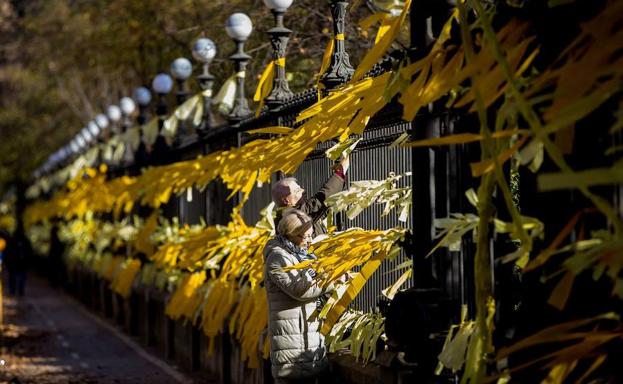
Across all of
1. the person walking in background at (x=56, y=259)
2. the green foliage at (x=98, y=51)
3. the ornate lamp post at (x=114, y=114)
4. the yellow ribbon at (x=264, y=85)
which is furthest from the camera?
the person walking in background at (x=56, y=259)

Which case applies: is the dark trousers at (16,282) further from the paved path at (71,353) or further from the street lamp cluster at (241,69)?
the street lamp cluster at (241,69)

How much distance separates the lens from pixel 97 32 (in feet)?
125

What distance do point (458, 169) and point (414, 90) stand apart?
0.83 m

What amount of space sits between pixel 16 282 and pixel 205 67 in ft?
66.4

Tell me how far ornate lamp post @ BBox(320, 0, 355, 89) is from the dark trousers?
1028 inches

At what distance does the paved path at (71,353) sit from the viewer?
1545cm

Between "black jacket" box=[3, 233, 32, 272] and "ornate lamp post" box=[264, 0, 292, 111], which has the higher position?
"ornate lamp post" box=[264, 0, 292, 111]

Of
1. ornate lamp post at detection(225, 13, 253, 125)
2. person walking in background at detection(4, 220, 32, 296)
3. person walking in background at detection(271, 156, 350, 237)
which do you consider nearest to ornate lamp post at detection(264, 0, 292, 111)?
ornate lamp post at detection(225, 13, 253, 125)

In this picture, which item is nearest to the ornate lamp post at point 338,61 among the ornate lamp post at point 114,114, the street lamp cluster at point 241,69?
the street lamp cluster at point 241,69

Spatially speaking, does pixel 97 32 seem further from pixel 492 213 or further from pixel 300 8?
pixel 492 213

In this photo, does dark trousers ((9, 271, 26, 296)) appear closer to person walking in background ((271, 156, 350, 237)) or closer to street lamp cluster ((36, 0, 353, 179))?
street lamp cluster ((36, 0, 353, 179))

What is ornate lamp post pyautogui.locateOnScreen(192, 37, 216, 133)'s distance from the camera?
52.3 ft

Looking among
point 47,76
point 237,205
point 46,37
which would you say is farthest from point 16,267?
point 237,205

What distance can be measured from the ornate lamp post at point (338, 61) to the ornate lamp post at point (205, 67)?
5.66 m
